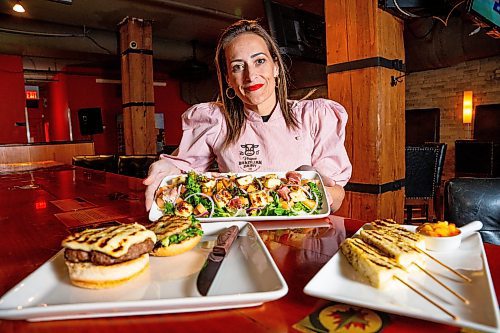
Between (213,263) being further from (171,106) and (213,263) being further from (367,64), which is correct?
(171,106)

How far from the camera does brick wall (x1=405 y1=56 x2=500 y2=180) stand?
6758 millimetres

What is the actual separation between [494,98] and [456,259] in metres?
7.55

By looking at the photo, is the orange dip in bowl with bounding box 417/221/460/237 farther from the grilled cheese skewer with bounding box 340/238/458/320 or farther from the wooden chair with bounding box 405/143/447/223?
the wooden chair with bounding box 405/143/447/223

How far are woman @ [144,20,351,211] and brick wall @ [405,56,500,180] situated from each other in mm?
6581

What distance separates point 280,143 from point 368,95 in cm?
157

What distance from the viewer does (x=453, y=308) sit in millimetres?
475

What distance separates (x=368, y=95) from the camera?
298 cm

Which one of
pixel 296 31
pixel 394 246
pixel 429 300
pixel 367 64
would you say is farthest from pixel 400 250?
pixel 296 31

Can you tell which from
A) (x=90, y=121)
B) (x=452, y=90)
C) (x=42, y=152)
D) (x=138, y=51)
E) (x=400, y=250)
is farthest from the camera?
(x=90, y=121)

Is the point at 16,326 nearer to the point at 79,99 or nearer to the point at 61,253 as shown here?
the point at 61,253

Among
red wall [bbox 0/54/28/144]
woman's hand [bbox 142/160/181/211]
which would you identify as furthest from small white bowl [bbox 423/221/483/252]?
red wall [bbox 0/54/28/144]

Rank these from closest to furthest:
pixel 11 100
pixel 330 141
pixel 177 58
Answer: pixel 330 141, pixel 177 58, pixel 11 100

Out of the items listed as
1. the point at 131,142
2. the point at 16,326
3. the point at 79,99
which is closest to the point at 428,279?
the point at 16,326

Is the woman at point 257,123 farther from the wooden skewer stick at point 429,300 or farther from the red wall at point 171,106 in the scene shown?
the red wall at point 171,106
